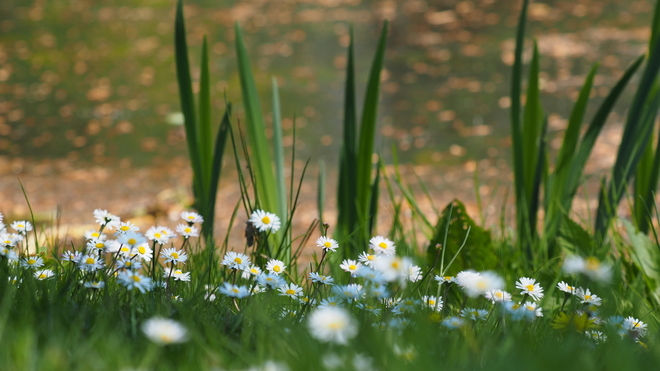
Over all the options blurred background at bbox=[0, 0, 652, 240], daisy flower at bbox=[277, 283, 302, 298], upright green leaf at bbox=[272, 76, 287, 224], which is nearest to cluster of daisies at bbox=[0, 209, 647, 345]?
daisy flower at bbox=[277, 283, 302, 298]

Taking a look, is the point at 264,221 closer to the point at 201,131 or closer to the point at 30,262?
the point at 30,262

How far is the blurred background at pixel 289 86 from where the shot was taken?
381 centimetres

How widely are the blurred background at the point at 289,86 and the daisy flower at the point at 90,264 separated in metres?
0.85

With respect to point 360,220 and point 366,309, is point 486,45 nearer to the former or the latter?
point 360,220

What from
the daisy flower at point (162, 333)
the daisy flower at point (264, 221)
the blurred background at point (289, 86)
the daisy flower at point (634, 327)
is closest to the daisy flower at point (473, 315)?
the daisy flower at point (634, 327)

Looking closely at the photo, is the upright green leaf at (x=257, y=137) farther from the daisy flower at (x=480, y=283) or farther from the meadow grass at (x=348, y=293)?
the daisy flower at (x=480, y=283)

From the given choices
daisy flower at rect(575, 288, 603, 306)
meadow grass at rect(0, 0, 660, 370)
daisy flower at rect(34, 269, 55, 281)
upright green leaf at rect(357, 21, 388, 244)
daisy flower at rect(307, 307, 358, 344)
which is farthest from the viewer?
upright green leaf at rect(357, 21, 388, 244)

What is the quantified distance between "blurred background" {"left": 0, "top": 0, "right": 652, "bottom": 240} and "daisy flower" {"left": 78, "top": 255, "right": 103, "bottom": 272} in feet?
2.79

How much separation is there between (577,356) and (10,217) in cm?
299

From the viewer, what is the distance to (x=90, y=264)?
4.33ft

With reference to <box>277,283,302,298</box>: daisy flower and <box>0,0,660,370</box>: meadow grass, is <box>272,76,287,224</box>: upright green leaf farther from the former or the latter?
<box>277,283,302,298</box>: daisy flower

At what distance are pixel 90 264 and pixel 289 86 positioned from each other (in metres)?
4.45

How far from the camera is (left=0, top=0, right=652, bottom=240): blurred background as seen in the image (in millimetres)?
3814

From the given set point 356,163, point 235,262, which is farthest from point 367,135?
point 235,262
